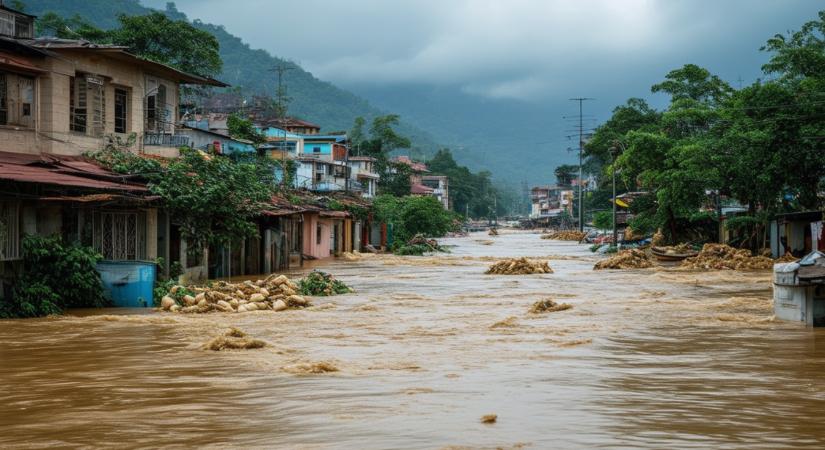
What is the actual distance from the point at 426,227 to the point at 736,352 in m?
50.7

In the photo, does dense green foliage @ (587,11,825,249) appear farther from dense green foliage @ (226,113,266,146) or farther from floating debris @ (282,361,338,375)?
floating debris @ (282,361,338,375)

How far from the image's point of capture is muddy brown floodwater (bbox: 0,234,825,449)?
8.13m

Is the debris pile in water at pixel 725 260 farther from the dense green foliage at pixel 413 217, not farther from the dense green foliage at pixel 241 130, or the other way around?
the dense green foliage at pixel 241 130

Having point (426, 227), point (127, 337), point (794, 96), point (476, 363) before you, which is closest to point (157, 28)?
point (426, 227)

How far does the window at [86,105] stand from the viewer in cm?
2445

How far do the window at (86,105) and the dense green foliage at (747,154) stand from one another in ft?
85.9

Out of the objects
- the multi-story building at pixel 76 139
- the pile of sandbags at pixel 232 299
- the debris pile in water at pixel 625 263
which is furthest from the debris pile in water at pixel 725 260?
the multi-story building at pixel 76 139

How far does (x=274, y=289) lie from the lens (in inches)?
854

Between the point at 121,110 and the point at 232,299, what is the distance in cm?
963

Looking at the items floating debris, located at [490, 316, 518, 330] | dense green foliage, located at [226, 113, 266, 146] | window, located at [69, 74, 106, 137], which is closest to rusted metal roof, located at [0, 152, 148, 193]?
window, located at [69, 74, 106, 137]

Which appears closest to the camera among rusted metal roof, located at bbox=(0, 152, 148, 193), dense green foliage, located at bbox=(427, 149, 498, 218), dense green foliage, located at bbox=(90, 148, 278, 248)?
rusted metal roof, located at bbox=(0, 152, 148, 193)

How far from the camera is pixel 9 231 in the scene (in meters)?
18.2

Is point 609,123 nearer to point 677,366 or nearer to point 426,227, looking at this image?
point 426,227

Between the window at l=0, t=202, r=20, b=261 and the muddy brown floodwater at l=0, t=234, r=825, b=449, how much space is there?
5.73 ft
